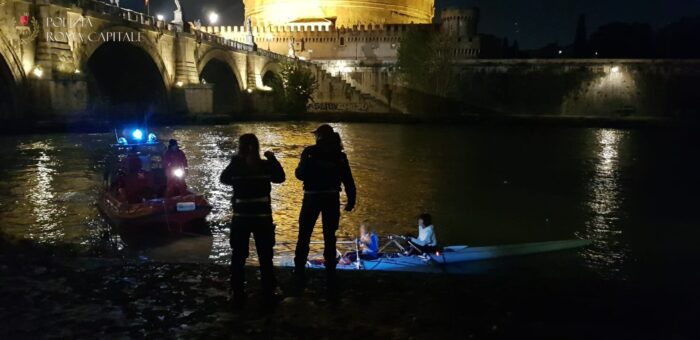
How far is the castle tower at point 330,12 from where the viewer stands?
253 feet

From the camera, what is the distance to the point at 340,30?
70.7 metres

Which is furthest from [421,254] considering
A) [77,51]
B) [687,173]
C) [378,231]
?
[77,51]

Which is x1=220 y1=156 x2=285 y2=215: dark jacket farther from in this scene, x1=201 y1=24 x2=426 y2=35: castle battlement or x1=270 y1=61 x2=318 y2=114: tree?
x1=201 y1=24 x2=426 y2=35: castle battlement

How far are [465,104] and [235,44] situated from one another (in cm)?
2565

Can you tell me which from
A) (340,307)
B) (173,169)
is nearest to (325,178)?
(340,307)

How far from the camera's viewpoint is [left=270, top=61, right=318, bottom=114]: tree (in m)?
54.4

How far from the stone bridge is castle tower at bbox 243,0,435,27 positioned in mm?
15630

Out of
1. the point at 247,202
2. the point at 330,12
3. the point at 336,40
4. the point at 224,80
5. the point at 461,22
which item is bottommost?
the point at 247,202

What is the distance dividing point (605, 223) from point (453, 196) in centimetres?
387

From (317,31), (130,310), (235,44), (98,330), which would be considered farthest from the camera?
(317,31)

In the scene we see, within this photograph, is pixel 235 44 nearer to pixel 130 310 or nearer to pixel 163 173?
pixel 163 173

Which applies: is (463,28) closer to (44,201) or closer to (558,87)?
(558,87)

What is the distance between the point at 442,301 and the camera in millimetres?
5000

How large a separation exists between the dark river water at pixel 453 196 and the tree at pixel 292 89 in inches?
999
